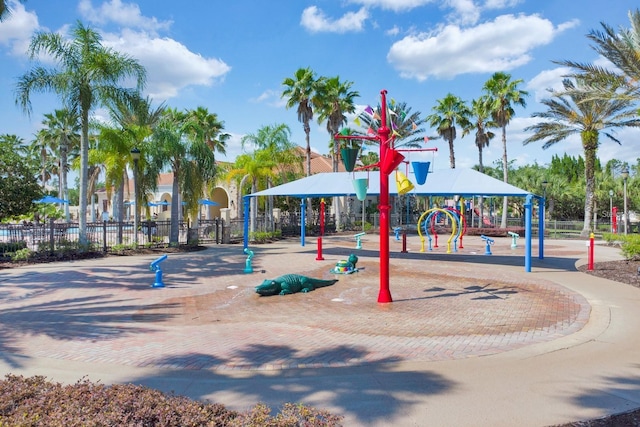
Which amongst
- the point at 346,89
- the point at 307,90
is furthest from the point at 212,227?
the point at 346,89

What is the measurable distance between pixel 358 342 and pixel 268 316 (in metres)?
2.49

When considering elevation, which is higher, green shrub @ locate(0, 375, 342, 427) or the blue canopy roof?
the blue canopy roof

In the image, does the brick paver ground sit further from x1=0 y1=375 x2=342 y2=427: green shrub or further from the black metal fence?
the black metal fence

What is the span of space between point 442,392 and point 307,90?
3048 cm

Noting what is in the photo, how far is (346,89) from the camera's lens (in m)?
36.4

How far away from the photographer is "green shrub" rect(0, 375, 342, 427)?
3.35m

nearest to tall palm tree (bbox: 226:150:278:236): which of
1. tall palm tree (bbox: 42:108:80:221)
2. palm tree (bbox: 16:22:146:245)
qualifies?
palm tree (bbox: 16:22:146:245)

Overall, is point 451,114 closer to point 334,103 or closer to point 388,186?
point 334,103

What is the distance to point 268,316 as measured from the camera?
29.4 feet

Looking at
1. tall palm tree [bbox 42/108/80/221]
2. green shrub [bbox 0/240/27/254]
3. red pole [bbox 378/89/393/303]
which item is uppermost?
tall palm tree [bbox 42/108/80/221]

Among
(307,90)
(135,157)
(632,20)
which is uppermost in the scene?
(307,90)

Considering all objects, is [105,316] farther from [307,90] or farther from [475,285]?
[307,90]

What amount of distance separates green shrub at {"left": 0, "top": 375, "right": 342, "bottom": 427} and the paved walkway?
1.07 m

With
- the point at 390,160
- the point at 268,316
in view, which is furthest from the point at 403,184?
the point at 268,316
